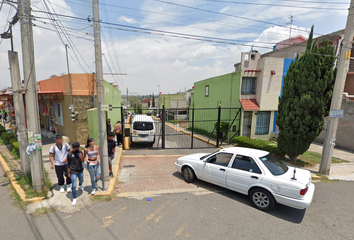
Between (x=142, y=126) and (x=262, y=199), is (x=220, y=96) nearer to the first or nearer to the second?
(x=142, y=126)

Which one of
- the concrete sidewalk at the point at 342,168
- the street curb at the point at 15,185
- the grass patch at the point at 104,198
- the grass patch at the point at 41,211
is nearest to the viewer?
the grass patch at the point at 41,211

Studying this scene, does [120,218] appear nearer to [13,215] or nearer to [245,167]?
[13,215]

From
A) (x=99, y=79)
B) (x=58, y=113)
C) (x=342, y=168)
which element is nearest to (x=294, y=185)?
(x=99, y=79)

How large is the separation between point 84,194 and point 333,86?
1022 centimetres

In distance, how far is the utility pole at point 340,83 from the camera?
6527mm

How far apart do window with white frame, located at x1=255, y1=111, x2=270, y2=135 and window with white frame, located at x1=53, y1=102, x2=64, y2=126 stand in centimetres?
1342

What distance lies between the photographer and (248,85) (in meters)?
13.3

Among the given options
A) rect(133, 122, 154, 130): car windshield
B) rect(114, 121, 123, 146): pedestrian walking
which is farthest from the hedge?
rect(114, 121, 123, 146): pedestrian walking

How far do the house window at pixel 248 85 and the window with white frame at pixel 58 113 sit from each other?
12350mm

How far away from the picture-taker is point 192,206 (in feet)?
15.5

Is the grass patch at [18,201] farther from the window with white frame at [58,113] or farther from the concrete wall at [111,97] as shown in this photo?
the concrete wall at [111,97]

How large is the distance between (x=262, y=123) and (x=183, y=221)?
1165 centimetres

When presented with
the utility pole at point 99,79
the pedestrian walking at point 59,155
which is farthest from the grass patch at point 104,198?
the pedestrian walking at point 59,155

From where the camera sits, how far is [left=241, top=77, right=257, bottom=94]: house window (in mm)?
13248
